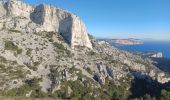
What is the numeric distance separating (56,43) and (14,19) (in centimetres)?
2803

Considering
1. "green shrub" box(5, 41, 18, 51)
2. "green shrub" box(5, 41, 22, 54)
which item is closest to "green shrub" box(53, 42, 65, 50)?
"green shrub" box(5, 41, 22, 54)

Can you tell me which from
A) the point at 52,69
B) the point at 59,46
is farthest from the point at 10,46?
the point at 59,46

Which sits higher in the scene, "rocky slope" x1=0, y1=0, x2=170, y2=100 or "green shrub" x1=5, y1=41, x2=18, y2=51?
"green shrub" x1=5, y1=41, x2=18, y2=51

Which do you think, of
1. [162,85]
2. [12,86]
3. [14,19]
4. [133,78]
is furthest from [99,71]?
[14,19]

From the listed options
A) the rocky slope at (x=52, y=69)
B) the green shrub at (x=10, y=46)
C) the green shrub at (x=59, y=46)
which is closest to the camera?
the rocky slope at (x=52, y=69)

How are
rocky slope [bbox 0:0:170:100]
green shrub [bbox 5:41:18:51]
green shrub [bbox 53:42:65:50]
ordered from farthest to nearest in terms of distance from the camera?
1. green shrub [bbox 53:42:65:50]
2. green shrub [bbox 5:41:18:51]
3. rocky slope [bbox 0:0:170:100]

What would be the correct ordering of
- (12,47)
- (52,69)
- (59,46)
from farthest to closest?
(59,46) < (12,47) < (52,69)

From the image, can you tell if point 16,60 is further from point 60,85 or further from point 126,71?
point 126,71

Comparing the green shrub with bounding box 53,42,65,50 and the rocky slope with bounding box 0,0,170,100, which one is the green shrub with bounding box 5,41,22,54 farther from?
the green shrub with bounding box 53,42,65,50

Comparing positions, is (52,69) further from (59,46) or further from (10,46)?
(59,46)

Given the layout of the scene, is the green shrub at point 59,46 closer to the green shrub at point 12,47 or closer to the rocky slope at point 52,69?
the rocky slope at point 52,69

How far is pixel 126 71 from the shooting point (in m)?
185

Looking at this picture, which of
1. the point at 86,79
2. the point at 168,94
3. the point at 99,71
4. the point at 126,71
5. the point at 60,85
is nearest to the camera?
the point at 168,94

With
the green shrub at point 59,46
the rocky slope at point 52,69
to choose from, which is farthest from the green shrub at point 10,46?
the green shrub at point 59,46
